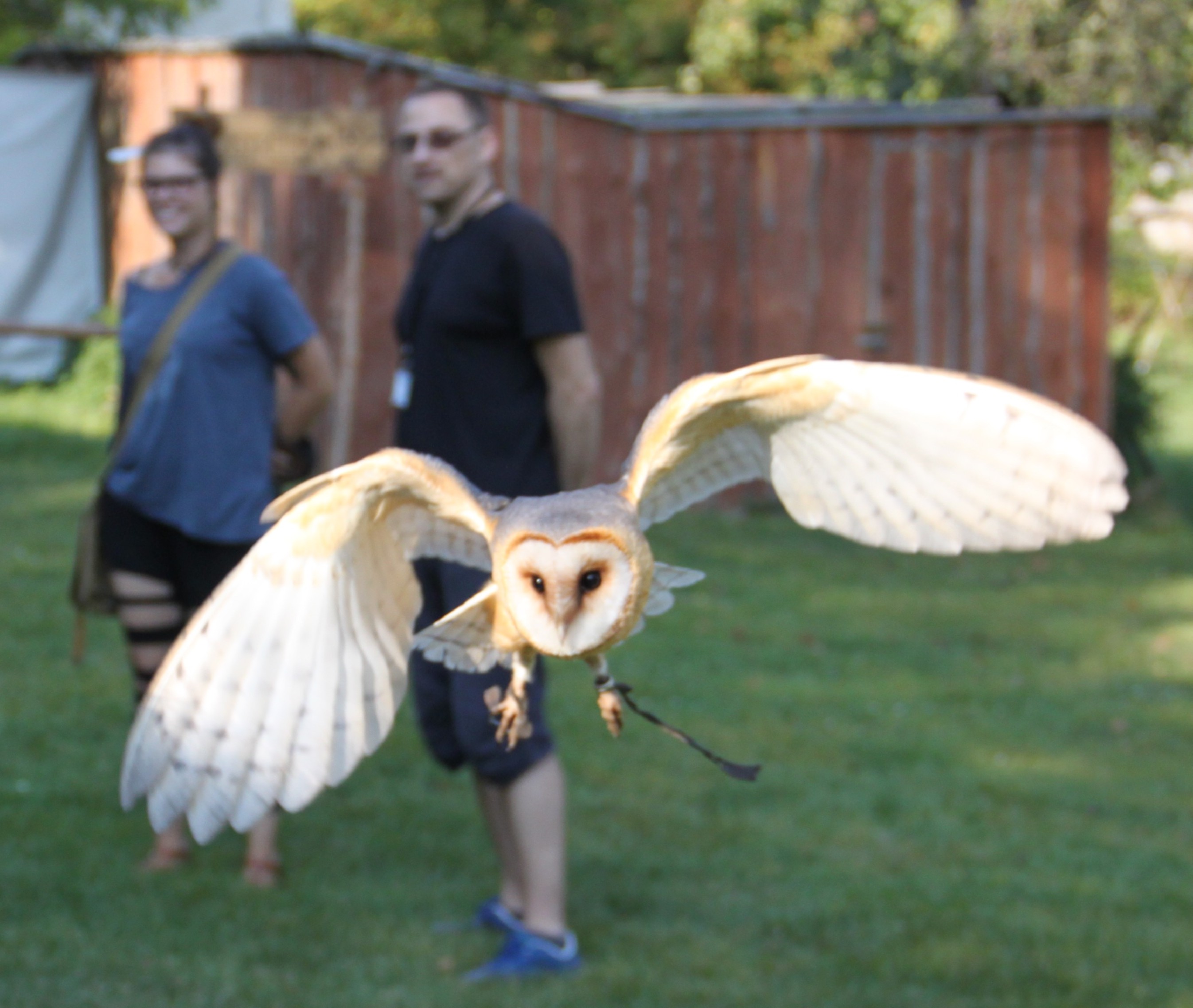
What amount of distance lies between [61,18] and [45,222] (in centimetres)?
186

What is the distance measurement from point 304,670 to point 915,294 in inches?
315

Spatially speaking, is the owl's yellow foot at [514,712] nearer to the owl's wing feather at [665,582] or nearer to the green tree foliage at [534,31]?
the owl's wing feather at [665,582]

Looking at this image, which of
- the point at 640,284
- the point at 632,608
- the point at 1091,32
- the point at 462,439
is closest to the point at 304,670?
the point at 632,608

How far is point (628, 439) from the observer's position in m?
9.68

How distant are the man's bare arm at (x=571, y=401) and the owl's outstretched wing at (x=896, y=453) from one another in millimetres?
1086

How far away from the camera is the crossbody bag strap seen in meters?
3.43

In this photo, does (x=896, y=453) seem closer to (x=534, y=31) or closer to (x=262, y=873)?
(x=262, y=873)

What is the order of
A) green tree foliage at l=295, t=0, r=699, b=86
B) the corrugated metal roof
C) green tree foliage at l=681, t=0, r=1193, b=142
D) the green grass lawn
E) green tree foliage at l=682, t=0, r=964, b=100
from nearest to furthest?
the green grass lawn → the corrugated metal roof → green tree foliage at l=681, t=0, r=1193, b=142 → green tree foliage at l=682, t=0, r=964, b=100 → green tree foliage at l=295, t=0, r=699, b=86

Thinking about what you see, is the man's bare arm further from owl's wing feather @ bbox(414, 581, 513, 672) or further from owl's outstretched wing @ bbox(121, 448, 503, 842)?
owl's wing feather @ bbox(414, 581, 513, 672)

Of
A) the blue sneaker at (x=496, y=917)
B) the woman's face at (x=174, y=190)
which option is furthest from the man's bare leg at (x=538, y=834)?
the woman's face at (x=174, y=190)

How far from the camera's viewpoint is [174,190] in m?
3.42

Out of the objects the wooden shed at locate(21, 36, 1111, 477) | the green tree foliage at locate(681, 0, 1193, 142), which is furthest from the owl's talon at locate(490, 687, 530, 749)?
the green tree foliage at locate(681, 0, 1193, 142)

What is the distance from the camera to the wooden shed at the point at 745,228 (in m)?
9.08

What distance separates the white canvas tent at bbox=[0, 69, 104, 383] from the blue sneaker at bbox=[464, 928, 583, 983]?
8.31m
